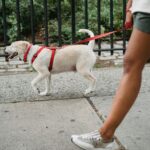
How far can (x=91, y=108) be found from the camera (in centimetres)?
493

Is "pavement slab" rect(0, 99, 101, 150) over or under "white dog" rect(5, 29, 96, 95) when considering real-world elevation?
under

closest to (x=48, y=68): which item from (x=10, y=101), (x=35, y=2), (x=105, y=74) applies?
(x=10, y=101)

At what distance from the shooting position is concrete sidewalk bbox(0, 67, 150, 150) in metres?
4.03

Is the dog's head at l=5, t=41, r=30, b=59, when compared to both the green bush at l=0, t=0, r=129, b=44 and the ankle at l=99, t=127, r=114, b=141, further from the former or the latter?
A: the green bush at l=0, t=0, r=129, b=44

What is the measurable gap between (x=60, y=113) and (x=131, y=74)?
143 centimetres

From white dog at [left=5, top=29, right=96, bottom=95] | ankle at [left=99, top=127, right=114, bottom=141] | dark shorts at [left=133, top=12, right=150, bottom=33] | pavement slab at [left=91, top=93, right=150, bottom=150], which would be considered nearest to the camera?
dark shorts at [left=133, top=12, right=150, bottom=33]

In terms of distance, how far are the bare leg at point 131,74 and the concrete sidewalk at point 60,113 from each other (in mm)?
429

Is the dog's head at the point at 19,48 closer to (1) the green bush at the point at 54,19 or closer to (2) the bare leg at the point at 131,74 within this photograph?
(2) the bare leg at the point at 131,74

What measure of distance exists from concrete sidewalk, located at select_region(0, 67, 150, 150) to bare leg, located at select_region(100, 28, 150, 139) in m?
0.43

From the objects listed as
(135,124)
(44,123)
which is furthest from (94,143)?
(44,123)

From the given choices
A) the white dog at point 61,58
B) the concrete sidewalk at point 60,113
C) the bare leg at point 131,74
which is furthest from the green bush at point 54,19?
the bare leg at point 131,74

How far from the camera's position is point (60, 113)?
4.79 metres

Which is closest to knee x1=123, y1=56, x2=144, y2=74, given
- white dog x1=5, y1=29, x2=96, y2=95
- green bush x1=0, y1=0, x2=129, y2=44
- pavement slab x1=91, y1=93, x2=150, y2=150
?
pavement slab x1=91, y1=93, x2=150, y2=150

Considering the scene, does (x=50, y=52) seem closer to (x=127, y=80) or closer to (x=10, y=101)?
(x=10, y=101)
